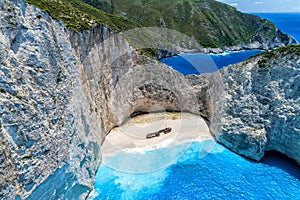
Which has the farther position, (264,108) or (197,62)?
(197,62)

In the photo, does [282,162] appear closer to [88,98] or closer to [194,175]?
[194,175]

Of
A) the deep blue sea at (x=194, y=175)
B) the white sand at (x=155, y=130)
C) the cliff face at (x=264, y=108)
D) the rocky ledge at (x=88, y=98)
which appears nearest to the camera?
the rocky ledge at (x=88, y=98)

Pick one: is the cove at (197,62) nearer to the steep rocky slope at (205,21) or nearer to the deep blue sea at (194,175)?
the steep rocky slope at (205,21)

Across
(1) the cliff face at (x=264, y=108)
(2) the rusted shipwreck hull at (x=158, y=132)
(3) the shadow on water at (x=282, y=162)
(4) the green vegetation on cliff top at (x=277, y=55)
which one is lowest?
(3) the shadow on water at (x=282, y=162)

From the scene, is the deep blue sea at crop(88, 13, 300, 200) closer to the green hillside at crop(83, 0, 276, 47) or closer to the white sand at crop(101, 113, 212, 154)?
the white sand at crop(101, 113, 212, 154)

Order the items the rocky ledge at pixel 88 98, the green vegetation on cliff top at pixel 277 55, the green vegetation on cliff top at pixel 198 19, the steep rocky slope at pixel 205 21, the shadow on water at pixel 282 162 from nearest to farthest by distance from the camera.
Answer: the rocky ledge at pixel 88 98
the shadow on water at pixel 282 162
the green vegetation on cliff top at pixel 277 55
the steep rocky slope at pixel 205 21
the green vegetation on cliff top at pixel 198 19

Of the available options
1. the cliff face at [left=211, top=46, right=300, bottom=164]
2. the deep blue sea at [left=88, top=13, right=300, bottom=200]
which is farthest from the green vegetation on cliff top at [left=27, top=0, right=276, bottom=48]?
the deep blue sea at [left=88, top=13, right=300, bottom=200]

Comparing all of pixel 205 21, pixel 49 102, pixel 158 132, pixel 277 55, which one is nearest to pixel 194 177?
pixel 158 132

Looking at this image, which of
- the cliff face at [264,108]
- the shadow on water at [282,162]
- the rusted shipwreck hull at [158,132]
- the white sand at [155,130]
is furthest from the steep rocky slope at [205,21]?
the shadow on water at [282,162]
